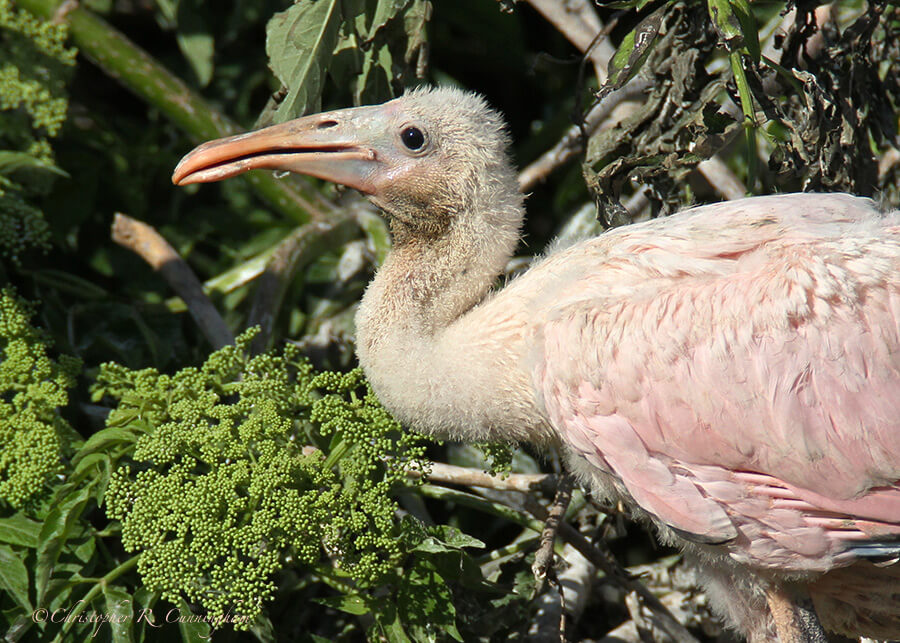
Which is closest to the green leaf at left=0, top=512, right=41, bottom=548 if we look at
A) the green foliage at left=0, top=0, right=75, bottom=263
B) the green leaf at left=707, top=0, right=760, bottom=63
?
the green foliage at left=0, top=0, right=75, bottom=263

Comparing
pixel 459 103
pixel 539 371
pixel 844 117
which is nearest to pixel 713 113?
pixel 844 117

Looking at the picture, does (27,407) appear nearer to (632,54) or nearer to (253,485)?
(253,485)

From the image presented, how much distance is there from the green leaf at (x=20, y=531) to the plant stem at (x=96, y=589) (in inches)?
8.0

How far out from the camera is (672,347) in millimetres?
2338

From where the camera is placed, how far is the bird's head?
8.73ft

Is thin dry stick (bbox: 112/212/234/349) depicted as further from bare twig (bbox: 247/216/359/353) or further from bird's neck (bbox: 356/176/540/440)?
bird's neck (bbox: 356/176/540/440)

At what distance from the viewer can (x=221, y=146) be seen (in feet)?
8.79

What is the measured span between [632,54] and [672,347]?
0.89 meters

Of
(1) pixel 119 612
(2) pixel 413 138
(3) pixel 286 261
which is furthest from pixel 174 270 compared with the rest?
(1) pixel 119 612

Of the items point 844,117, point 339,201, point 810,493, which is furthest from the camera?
point 339,201

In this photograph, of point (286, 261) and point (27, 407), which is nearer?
point (27, 407)

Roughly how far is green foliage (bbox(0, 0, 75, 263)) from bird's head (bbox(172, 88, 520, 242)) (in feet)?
3.40

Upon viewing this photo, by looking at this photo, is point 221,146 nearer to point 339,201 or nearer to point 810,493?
point 339,201

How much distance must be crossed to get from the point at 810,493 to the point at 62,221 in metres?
3.03
